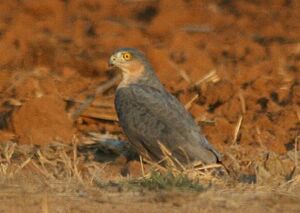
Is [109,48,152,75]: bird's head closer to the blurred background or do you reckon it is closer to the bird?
the bird

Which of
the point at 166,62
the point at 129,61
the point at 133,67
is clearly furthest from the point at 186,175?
the point at 166,62

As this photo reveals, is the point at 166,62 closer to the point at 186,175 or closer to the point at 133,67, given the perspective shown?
the point at 133,67

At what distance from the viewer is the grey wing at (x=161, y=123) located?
1155 centimetres

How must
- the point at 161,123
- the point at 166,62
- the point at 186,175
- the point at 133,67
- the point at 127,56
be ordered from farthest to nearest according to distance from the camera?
the point at 166,62, the point at 127,56, the point at 133,67, the point at 161,123, the point at 186,175

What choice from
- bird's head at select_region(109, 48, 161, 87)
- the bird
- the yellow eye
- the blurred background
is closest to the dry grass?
the bird

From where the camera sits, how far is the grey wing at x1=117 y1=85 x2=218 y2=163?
1155 centimetres

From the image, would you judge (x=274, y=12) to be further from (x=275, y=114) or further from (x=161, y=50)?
(x=275, y=114)

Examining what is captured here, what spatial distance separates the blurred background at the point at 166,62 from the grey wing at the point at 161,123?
0.73 metres

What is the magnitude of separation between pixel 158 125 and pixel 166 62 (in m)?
5.20

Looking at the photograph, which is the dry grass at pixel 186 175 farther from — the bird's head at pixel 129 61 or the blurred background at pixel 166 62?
the bird's head at pixel 129 61

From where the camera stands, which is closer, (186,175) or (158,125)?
(186,175)

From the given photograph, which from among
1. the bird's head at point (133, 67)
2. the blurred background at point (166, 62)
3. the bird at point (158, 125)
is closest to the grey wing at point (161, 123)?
the bird at point (158, 125)

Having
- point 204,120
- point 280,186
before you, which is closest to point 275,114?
point 204,120

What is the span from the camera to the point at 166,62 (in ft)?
55.9
